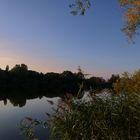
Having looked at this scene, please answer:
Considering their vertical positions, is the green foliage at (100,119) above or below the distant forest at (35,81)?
below

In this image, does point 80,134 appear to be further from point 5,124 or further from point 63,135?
point 5,124

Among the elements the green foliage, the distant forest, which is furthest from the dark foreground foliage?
the distant forest

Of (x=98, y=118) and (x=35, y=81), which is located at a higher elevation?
(x=35, y=81)

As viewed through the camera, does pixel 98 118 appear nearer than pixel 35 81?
Yes

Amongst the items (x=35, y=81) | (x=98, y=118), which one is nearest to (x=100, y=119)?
(x=98, y=118)

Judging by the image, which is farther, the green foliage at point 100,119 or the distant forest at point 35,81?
the distant forest at point 35,81

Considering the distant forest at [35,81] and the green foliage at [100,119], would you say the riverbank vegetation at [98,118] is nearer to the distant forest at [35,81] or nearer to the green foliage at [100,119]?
the green foliage at [100,119]

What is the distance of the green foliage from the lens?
351 inches

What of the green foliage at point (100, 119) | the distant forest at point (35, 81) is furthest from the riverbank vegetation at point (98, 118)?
the distant forest at point (35, 81)

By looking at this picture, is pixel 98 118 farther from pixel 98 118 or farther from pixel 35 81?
pixel 35 81

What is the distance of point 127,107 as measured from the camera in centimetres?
923

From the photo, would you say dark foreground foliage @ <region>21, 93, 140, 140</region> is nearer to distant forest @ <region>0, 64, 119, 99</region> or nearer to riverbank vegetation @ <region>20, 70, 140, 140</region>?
riverbank vegetation @ <region>20, 70, 140, 140</region>

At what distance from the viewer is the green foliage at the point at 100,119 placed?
8906 mm

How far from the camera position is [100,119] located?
9070 millimetres
